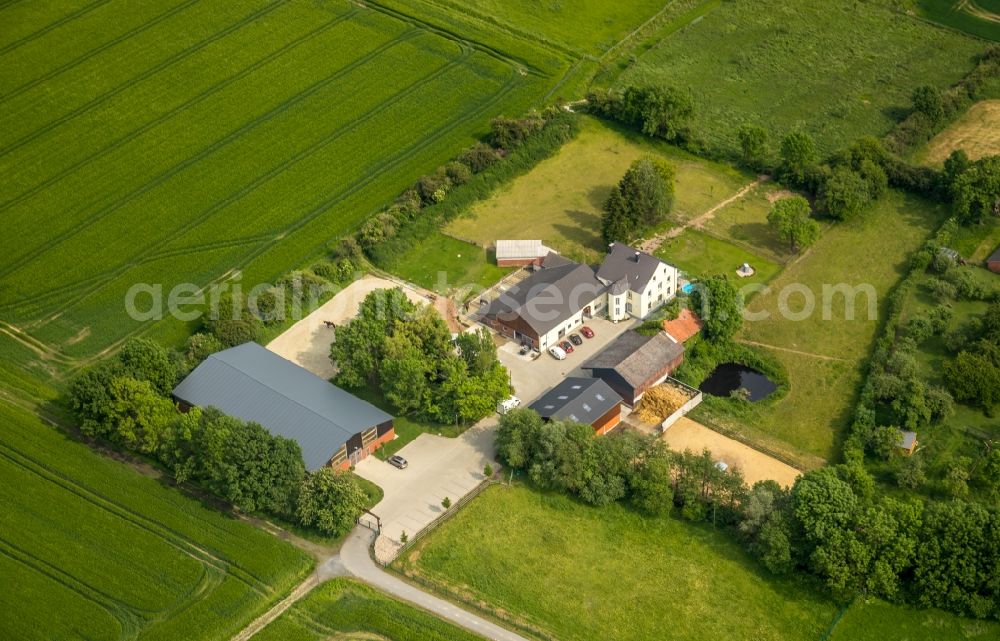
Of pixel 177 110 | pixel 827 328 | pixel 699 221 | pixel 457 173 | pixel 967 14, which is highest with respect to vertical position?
pixel 967 14

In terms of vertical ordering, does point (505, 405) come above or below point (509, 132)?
below

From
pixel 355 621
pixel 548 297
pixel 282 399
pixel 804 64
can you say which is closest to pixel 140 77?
pixel 282 399

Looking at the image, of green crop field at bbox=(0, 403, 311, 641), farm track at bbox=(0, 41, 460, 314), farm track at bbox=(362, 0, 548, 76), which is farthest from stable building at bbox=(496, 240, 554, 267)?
green crop field at bbox=(0, 403, 311, 641)

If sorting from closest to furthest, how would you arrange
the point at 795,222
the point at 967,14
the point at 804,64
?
the point at 795,222, the point at 804,64, the point at 967,14

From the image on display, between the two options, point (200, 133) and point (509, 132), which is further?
point (200, 133)

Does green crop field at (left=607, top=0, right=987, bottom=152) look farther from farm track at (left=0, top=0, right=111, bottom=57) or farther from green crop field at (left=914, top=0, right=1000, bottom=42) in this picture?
farm track at (left=0, top=0, right=111, bottom=57)

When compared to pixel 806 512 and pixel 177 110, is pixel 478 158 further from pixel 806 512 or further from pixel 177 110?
pixel 806 512

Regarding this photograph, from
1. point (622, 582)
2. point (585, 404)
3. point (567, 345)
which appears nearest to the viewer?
point (622, 582)
